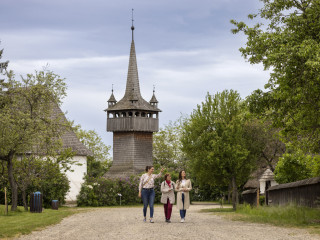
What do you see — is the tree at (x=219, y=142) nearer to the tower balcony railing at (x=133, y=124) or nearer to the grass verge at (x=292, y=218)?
the grass verge at (x=292, y=218)

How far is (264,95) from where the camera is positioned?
18547mm

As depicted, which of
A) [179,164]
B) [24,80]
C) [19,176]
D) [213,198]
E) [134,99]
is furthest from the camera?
[179,164]

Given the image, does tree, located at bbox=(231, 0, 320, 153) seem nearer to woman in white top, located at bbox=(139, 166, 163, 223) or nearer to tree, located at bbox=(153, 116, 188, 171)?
woman in white top, located at bbox=(139, 166, 163, 223)

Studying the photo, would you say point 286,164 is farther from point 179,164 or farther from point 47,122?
point 179,164

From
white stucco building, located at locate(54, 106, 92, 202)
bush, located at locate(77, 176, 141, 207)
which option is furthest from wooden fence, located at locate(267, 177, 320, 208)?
white stucco building, located at locate(54, 106, 92, 202)

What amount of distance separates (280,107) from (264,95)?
67cm

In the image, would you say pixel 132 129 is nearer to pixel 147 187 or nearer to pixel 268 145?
pixel 268 145

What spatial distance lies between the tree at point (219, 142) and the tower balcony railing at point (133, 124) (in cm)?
3397

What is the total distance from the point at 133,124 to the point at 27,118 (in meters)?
41.7

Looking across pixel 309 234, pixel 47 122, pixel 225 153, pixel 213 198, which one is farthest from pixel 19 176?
pixel 213 198

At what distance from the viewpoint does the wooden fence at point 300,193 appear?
71.2 ft

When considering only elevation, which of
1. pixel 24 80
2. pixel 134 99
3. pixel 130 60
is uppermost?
pixel 130 60

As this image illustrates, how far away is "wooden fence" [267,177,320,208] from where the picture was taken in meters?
21.7

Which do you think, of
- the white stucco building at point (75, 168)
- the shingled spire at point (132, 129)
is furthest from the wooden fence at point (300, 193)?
the shingled spire at point (132, 129)
